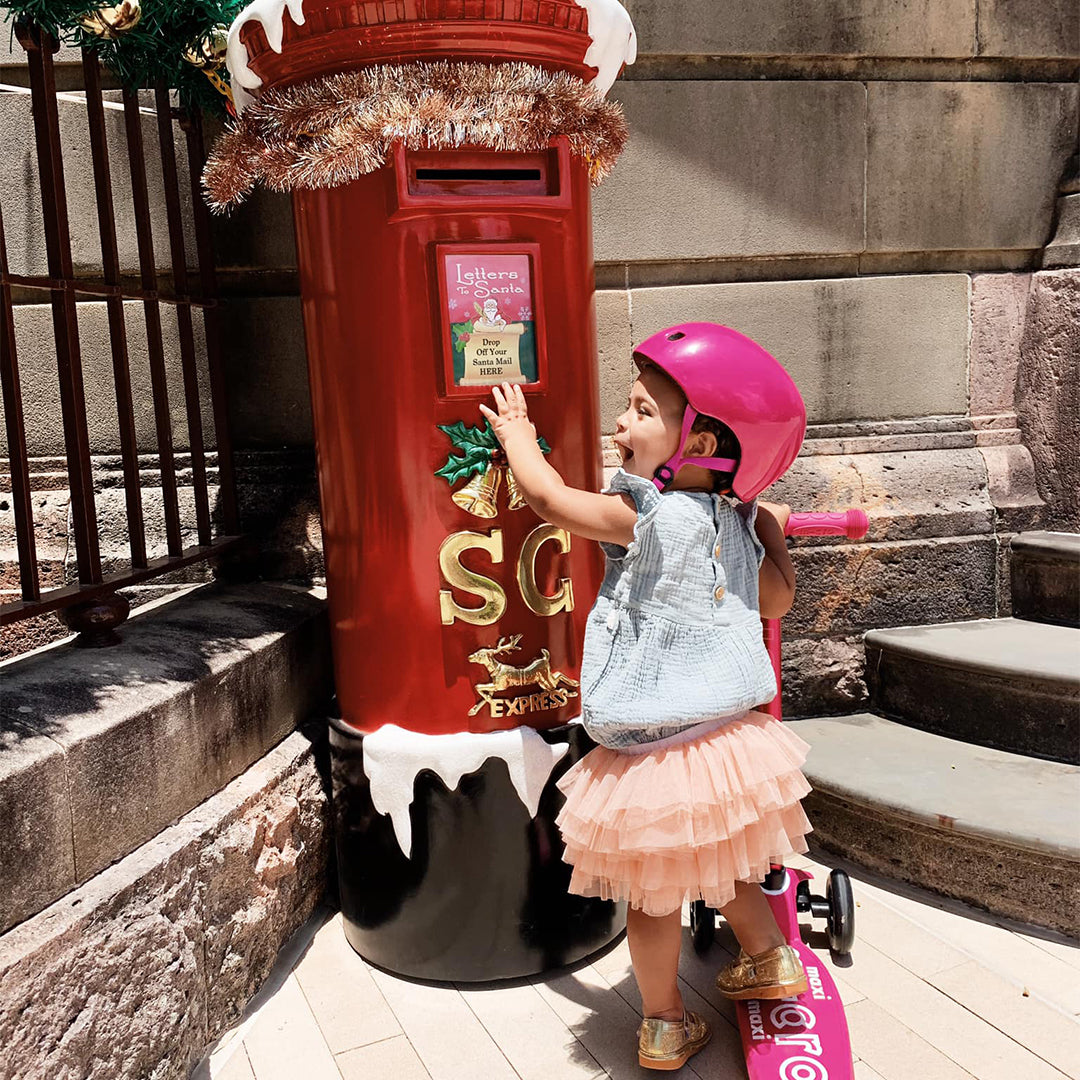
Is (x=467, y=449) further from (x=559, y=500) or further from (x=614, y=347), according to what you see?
(x=614, y=347)

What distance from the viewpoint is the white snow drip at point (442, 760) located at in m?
2.51

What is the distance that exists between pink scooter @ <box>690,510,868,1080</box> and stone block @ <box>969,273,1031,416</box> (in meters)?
1.82

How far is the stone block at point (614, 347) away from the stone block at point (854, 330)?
4cm

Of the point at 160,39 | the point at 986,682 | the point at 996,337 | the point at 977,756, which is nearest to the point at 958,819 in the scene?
the point at 977,756

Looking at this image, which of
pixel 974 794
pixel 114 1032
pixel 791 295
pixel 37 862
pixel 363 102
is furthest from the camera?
pixel 791 295

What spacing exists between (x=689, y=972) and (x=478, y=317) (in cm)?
172

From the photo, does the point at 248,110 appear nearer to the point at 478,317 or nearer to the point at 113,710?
the point at 478,317

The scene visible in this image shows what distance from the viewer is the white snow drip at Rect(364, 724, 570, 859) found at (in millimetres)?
2506

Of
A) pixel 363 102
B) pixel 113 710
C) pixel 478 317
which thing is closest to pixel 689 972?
pixel 113 710

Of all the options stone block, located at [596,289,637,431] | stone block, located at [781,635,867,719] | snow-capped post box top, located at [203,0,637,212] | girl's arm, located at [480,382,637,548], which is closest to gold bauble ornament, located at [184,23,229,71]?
snow-capped post box top, located at [203,0,637,212]

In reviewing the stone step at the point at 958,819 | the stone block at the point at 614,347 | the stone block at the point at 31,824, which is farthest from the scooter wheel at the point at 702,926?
the stone block at the point at 614,347

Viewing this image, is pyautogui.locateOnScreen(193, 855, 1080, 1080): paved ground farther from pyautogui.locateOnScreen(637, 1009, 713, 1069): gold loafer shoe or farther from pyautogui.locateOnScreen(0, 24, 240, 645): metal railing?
pyautogui.locateOnScreen(0, 24, 240, 645): metal railing

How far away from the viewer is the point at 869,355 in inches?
147

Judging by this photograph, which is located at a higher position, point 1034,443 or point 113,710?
point 1034,443
